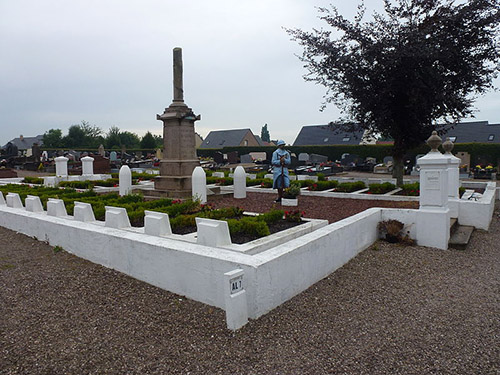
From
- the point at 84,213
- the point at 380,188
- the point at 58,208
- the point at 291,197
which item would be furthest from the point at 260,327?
the point at 380,188

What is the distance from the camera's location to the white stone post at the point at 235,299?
11.6 ft

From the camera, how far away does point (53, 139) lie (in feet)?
194

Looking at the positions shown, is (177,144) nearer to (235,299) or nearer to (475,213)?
(475,213)

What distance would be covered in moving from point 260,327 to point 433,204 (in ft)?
15.2

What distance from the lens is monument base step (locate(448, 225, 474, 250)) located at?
6832 mm

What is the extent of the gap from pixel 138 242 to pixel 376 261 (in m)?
3.57

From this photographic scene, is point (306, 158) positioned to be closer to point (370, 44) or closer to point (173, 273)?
point (370, 44)

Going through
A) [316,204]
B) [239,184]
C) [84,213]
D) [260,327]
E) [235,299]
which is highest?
[239,184]

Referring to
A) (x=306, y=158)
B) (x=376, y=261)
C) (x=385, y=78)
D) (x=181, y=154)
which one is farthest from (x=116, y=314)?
(x=306, y=158)

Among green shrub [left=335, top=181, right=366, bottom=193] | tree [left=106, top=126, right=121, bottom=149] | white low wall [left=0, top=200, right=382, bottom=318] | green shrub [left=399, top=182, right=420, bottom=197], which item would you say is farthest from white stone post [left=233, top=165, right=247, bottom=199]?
tree [left=106, top=126, right=121, bottom=149]

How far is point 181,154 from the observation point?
11320 millimetres

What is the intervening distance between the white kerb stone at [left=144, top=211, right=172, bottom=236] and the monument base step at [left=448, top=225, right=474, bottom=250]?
5059 millimetres

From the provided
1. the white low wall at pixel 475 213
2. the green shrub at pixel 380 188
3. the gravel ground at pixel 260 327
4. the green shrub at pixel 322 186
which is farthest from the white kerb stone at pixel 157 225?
the green shrub at pixel 322 186

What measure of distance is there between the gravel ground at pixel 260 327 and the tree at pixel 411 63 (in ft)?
24.3
